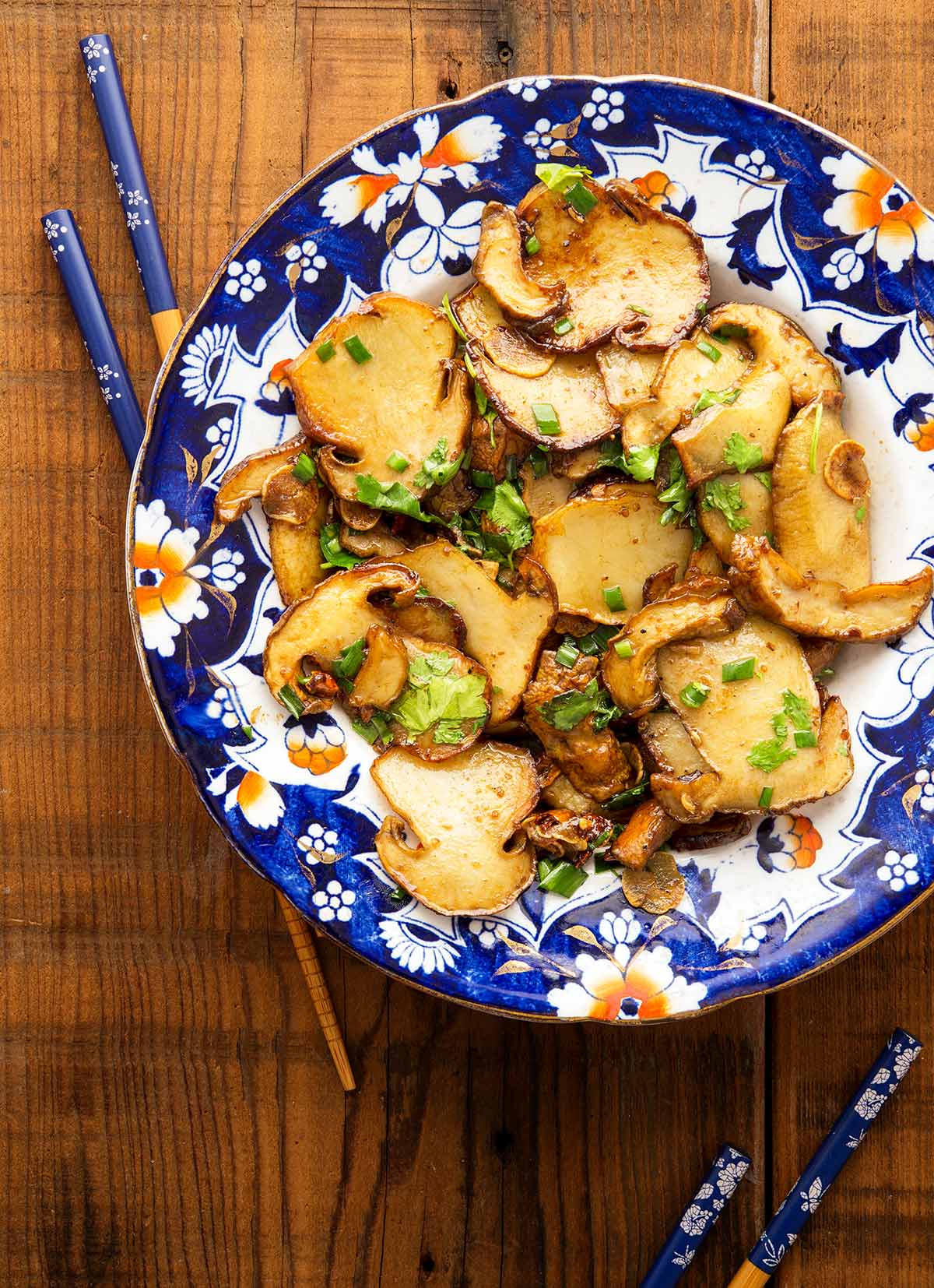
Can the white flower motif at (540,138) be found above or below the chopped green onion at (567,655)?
above

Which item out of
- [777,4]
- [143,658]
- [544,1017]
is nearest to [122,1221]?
[544,1017]

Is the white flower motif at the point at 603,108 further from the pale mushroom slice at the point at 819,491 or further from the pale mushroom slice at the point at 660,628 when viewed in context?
the pale mushroom slice at the point at 660,628

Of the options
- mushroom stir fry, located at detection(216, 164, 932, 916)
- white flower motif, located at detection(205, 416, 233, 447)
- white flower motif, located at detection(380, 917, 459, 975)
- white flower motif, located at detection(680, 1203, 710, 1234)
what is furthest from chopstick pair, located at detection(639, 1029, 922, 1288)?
white flower motif, located at detection(205, 416, 233, 447)

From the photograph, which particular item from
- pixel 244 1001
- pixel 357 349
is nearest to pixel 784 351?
pixel 357 349

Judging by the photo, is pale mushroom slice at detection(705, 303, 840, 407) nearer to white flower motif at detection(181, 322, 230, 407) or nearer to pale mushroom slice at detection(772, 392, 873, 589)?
pale mushroom slice at detection(772, 392, 873, 589)

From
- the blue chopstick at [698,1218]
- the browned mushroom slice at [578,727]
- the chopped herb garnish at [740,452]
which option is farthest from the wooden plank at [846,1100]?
the chopped herb garnish at [740,452]
